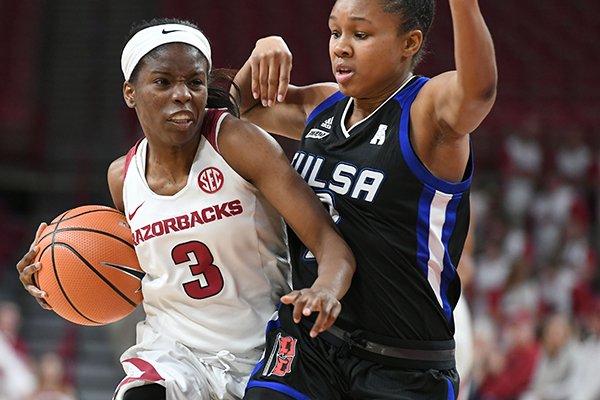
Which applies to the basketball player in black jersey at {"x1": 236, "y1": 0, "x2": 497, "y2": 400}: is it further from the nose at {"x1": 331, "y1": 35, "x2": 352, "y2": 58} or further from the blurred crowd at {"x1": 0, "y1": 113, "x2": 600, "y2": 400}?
the blurred crowd at {"x1": 0, "y1": 113, "x2": 600, "y2": 400}

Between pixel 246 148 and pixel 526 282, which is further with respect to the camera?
pixel 526 282

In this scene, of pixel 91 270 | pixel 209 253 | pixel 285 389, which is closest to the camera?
pixel 285 389

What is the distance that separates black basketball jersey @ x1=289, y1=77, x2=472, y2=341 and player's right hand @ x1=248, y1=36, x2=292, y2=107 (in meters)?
0.34

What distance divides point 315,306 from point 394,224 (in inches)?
18.8

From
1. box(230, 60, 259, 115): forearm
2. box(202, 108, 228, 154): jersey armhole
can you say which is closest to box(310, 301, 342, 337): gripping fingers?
box(202, 108, 228, 154): jersey armhole

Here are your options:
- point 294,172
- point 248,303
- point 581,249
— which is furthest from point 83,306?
point 581,249

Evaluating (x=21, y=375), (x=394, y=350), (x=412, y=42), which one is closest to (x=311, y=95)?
(x=412, y=42)

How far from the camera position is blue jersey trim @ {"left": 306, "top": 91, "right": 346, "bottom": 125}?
3234 millimetres

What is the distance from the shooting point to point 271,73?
10.5 ft

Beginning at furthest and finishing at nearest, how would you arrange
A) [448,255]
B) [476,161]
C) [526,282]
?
[476,161]
[526,282]
[448,255]

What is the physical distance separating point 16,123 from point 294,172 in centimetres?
882

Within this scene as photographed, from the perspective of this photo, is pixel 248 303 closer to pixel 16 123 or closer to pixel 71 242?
pixel 71 242

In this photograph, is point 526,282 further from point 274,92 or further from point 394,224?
point 394,224

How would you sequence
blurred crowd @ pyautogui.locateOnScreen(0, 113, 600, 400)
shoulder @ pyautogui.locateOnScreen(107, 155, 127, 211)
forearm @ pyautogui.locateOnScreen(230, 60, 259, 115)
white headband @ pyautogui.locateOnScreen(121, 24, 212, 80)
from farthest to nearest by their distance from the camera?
blurred crowd @ pyautogui.locateOnScreen(0, 113, 600, 400) → forearm @ pyautogui.locateOnScreen(230, 60, 259, 115) → shoulder @ pyautogui.locateOnScreen(107, 155, 127, 211) → white headband @ pyautogui.locateOnScreen(121, 24, 212, 80)
